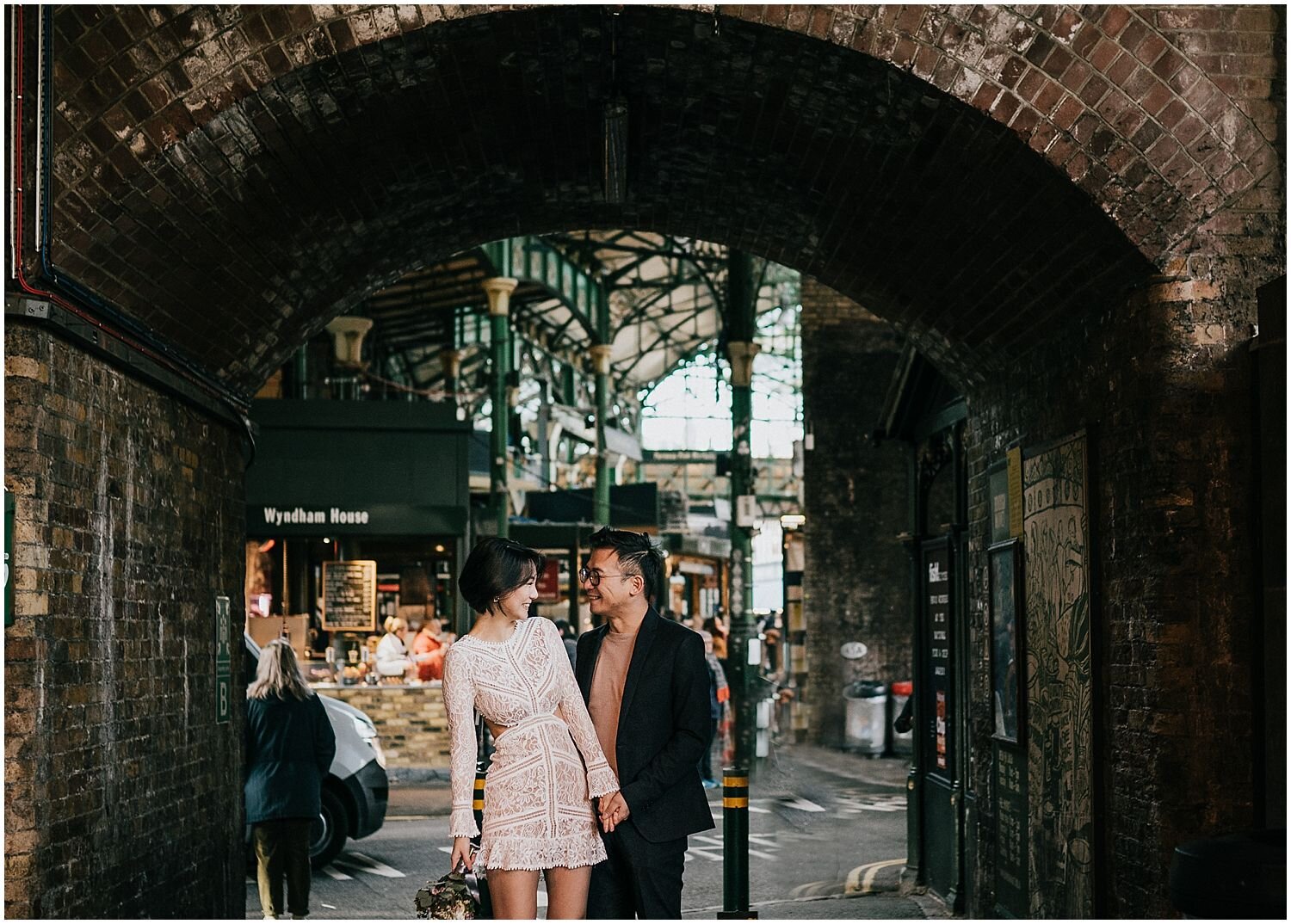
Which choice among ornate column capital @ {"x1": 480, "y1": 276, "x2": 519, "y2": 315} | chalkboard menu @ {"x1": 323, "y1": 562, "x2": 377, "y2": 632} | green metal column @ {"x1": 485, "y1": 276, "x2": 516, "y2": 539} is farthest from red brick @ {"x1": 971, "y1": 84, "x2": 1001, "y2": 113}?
chalkboard menu @ {"x1": 323, "y1": 562, "x2": 377, "y2": 632}

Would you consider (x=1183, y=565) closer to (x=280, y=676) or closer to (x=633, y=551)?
(x=633, y=551)

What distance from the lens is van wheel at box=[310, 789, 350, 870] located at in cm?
1248

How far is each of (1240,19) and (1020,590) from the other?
10.9 ft

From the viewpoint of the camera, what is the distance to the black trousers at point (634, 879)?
5.72 metres

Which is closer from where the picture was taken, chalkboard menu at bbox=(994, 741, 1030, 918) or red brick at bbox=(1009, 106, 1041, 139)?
red brick at bbox=(1009, 106, 1041, 139)

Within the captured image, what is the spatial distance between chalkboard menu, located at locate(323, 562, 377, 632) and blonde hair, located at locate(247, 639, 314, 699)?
13.9 m

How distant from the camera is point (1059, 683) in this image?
310 inches

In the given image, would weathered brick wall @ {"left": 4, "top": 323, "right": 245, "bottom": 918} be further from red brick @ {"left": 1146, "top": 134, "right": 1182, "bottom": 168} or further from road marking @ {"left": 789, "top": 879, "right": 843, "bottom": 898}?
red brick @ {"left": 1146, "top": 134, "right": 1182, "bottom": 168}

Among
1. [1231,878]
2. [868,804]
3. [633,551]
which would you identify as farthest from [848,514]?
[1231,878]

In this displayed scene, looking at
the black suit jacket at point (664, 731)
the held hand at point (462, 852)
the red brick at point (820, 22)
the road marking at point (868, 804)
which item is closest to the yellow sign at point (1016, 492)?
the red brick at point (820, 22)

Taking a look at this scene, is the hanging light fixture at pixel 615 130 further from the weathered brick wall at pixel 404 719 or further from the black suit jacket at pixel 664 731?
the weathered brick wall at pixel 404 719

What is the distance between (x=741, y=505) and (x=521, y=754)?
42.1 feet

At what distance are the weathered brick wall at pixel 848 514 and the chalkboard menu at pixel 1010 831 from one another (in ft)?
51.0

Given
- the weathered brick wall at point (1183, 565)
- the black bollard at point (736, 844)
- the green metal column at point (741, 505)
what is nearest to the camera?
the weathered brick wall at point (1183, 565)
